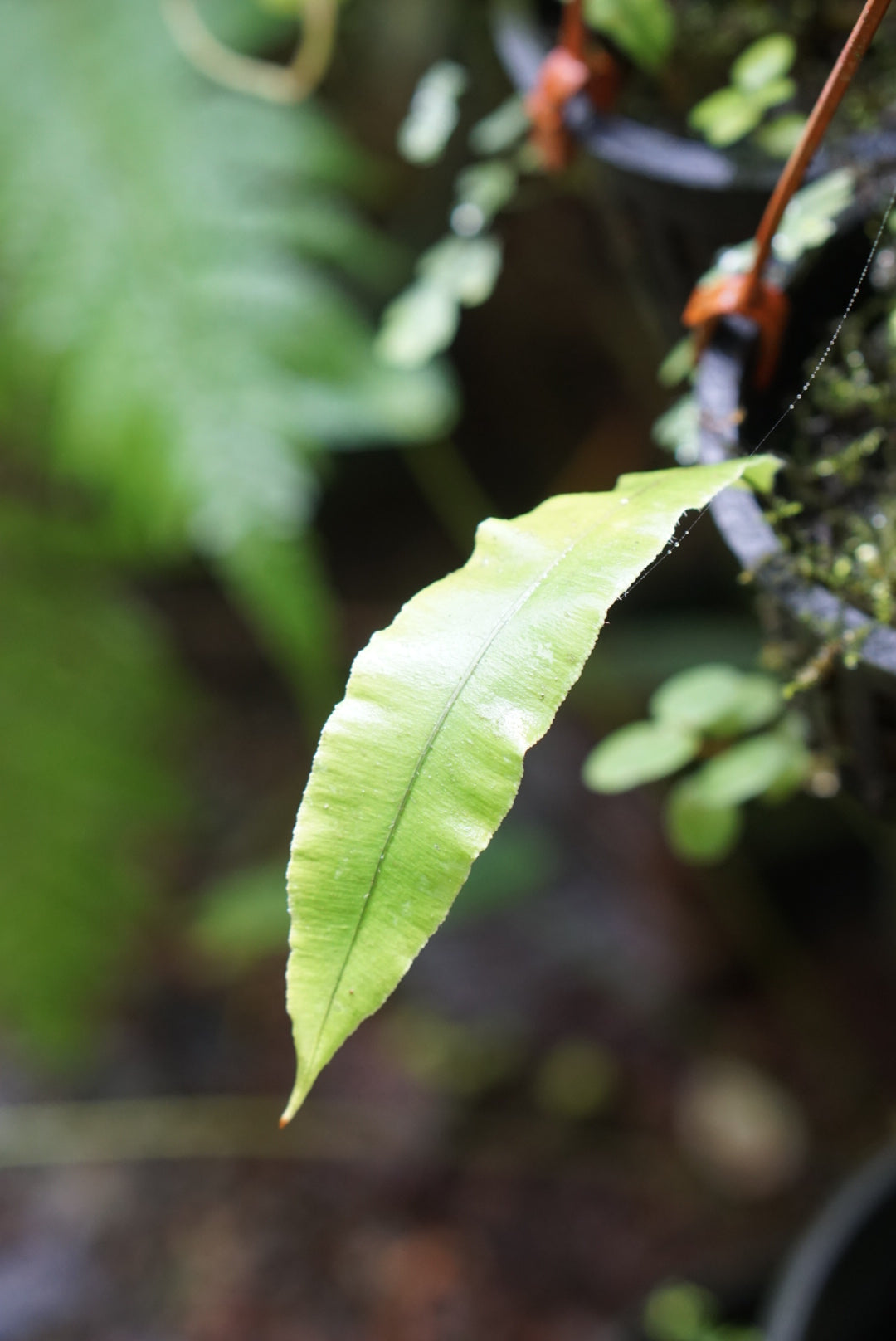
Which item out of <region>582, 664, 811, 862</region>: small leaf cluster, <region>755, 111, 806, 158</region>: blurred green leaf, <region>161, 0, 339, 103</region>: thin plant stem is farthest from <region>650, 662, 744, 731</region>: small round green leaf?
<region>161, 0, 339, 103</region>: thin plant stem

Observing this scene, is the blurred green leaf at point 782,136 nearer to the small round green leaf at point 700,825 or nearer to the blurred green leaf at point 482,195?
the blurred green leaf at point 482,195

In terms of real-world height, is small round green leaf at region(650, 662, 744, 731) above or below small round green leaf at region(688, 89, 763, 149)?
below

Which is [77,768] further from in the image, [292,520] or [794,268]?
[794,268]

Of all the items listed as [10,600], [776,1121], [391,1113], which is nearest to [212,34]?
[10,600]

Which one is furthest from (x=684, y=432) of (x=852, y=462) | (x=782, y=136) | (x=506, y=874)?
(x=506, y=874)

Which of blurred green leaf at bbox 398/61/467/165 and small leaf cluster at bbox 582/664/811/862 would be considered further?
blurred green leaf at bbox 398/61/467/165

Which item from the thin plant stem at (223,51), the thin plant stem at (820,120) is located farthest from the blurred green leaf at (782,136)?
the thin plant stem at (223,51)

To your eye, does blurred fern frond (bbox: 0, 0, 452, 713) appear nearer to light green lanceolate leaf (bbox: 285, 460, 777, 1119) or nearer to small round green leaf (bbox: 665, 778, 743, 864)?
small round green leaf (bbox: 665, 778, 743, 864)
